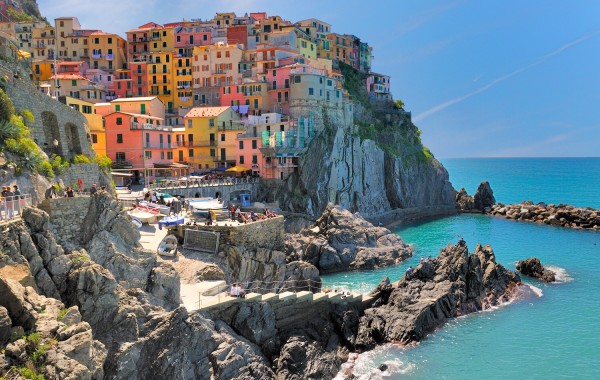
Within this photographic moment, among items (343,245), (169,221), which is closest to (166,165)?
(343,245)

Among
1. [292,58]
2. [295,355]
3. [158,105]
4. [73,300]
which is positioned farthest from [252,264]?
[292,58]

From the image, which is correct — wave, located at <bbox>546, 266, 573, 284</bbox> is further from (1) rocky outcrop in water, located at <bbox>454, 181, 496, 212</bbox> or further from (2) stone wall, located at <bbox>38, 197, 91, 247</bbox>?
(1) rocky outcrop in water, located at <bbox>454, 181, 496, 212</bbox>

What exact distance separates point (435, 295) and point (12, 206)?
23606 millimetres

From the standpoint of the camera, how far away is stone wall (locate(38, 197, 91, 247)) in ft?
78.1

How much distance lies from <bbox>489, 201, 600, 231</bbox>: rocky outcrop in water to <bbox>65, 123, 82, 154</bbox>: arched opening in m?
64.8

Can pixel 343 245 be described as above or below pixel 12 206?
below

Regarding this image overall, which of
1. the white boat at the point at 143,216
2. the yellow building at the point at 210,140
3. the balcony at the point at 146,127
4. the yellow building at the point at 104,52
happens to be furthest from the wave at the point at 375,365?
the yellow building at the point at 104,52

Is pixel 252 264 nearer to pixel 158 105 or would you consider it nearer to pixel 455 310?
pixel 455 310

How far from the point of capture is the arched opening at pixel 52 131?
112ft

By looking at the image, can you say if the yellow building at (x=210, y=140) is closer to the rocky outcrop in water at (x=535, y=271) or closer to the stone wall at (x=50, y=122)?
the stone wall at (x=50, y=122)

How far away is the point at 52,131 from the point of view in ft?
113

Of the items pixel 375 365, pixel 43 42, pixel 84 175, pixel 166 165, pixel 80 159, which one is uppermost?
pixel 43 42

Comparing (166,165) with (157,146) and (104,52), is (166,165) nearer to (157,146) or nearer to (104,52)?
(157,146)

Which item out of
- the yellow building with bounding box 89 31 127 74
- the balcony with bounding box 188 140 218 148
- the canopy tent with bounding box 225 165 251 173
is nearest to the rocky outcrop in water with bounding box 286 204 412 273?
the canopy tent with bounding box 225 165 251 173
